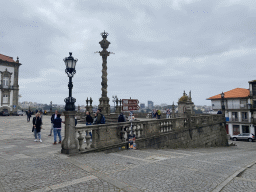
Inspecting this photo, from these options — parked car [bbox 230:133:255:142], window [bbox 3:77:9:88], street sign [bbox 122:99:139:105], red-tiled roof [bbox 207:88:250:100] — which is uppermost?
window [bbox 3:77:9:88]

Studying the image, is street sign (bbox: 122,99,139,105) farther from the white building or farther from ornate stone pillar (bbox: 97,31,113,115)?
the white building

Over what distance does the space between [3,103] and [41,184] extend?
142ft

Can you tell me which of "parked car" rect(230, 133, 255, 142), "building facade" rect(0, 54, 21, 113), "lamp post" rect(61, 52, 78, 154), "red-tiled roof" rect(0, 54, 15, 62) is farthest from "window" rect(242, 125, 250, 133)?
"red-tiled roof" rect(0, 54, 15, 62)

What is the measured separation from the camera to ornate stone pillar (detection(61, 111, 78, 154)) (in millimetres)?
6404

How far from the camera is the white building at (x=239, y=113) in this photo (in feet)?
129

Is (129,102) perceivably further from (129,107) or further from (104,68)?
(104,68)

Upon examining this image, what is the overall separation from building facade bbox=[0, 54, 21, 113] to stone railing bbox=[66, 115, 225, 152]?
3725 centimetres

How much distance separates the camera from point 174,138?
11688 millimetres

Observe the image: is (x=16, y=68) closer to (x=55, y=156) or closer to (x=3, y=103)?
(x=3, y=103)

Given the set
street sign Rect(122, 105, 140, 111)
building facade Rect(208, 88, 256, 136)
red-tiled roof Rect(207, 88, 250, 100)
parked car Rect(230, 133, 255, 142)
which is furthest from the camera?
red-tiled roof Rect(207, 88, 250, 100)

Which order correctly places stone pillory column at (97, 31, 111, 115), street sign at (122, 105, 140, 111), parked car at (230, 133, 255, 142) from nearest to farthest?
street sign at (122, 105, 140, 111)
stone pillory column at (97, 31, 111, 115)
parked car at (230, 133, 255, 142)

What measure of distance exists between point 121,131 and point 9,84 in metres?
41.7

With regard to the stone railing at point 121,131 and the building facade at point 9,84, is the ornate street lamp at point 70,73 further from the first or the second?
the building facade at point 9,84

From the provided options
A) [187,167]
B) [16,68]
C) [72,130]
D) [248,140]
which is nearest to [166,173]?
[187,167]
